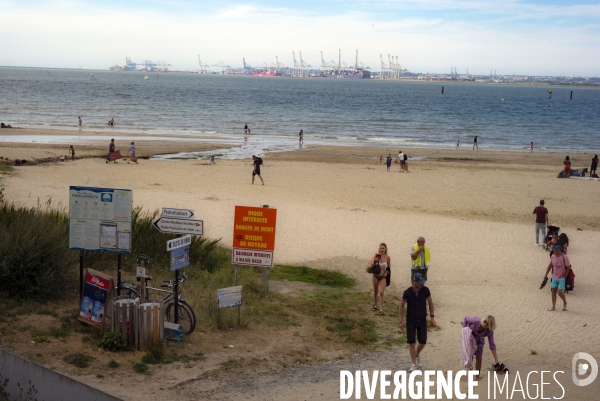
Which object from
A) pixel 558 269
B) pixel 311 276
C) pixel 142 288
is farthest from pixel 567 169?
pixel 142 288

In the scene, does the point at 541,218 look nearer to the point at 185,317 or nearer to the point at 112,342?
the point at 185,317

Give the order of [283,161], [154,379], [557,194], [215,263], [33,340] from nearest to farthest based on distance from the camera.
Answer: [154,379]
[33,340]
[215,263]
[557,194]
[283,161]

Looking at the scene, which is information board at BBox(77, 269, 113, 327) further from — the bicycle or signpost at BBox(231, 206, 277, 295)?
signpost at BBox(231, 206, 277, 295)

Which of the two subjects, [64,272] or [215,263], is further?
[215,263]

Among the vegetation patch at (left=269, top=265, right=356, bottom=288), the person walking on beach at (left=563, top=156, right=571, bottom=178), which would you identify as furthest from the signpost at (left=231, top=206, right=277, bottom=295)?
the person walking on beach at (left=563, top=156, right=571, bottom=178)

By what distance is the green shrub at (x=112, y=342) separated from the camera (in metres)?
8.43

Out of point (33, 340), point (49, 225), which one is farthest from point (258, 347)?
point (49, 225)

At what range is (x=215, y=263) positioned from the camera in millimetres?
13453

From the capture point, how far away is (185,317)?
387 inches

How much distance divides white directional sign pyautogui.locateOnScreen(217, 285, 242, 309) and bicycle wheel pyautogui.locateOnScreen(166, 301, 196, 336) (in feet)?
1.53

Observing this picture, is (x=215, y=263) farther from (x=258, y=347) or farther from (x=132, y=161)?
(x=132, y=161)

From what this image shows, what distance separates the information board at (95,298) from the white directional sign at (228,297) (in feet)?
5.20

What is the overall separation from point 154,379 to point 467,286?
8.10m

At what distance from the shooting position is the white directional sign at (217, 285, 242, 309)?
956 centimetres
